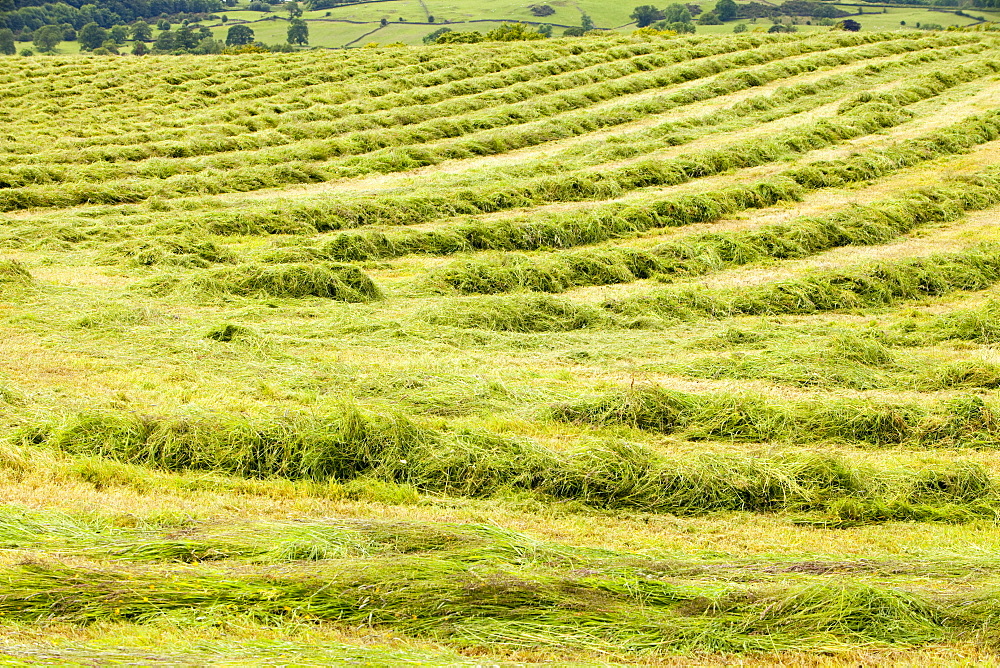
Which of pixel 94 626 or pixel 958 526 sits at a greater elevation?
pixel 94 626

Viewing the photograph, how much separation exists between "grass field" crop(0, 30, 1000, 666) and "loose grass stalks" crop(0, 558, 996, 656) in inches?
0.7

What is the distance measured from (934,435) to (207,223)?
11.6 m

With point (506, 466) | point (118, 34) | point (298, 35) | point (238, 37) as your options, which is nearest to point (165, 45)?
point (238, 37)

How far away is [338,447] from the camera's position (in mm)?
7293

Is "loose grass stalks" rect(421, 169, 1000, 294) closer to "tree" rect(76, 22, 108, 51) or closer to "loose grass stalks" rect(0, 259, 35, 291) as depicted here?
"loose grass stalks" rect(0, 259, 35, 291)

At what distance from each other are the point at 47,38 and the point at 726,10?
45.7 m

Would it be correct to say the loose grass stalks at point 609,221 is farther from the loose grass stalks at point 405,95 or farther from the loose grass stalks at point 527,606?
the loose grass stalks at point 527,606

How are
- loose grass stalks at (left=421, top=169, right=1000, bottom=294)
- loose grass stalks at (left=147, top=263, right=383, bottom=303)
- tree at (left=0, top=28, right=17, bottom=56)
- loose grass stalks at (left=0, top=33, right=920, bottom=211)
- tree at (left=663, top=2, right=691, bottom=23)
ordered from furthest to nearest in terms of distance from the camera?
1. tree at (left=663, top=2, right=691, bottom=23)
2. tree at (left=0, top=28, right=17, bottom=56)
3. loose grass stalks at (left=0, top=33, right=920, bottom=211)
4. loose grass stalks at (left=421, top=169, right=1000, bottom=294)
5. loose grass stalks at (left=147, top=263, right=383, bottom=303)

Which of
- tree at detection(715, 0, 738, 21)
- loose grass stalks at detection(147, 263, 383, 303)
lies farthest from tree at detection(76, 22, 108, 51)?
loose grass stalks at detection(147, 263, 383, 303)

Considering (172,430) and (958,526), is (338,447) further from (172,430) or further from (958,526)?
(958,526)

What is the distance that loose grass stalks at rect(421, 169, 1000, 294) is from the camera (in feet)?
41.8

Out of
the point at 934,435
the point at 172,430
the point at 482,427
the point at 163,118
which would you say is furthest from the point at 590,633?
the point at 163,118

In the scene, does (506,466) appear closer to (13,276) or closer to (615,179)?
(13,276)

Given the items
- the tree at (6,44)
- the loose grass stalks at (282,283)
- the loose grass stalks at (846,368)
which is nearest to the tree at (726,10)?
the tree at (6,44)
